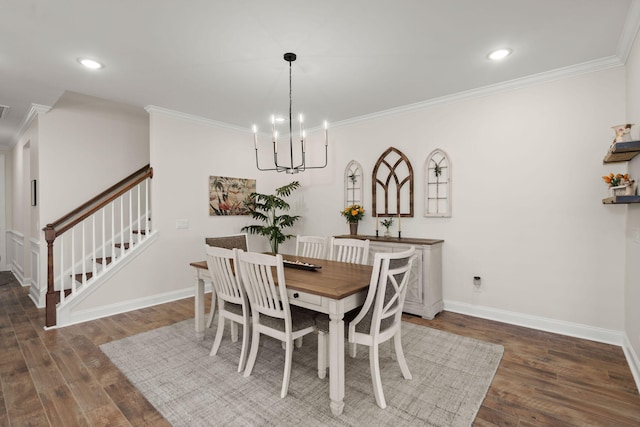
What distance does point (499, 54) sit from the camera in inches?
110

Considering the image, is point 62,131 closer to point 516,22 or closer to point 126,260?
point 126,260

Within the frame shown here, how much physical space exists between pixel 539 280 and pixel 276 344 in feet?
9.19

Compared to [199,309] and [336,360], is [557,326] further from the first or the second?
[199,309]

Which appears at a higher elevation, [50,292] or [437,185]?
[437,185]

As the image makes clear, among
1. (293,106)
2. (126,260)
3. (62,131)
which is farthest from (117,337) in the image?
(293,106)

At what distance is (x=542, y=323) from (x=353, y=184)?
287 cm

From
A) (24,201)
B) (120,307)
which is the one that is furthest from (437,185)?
(24,201)

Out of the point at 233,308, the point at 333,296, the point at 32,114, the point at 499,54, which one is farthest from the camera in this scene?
the point at 32,114

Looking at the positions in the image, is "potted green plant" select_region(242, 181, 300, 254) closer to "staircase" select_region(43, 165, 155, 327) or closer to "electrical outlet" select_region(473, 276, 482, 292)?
"staircase" select_region(43, 165, 155, 327)

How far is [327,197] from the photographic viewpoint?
515 cm

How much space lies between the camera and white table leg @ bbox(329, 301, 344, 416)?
6.40 feet

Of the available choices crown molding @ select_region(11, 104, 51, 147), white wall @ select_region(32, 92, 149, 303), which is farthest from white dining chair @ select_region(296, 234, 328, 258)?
crown molding @ select_region(11, 104, 51, 147)

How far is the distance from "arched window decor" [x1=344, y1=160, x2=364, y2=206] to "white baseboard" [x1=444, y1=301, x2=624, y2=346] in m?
1.90

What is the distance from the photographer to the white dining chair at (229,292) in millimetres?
2482
